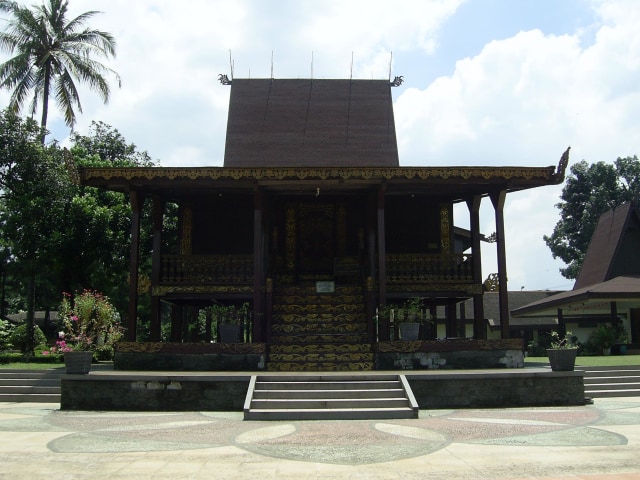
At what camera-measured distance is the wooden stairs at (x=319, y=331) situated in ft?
44.3

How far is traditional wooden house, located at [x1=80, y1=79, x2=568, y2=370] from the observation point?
1447 centimetres

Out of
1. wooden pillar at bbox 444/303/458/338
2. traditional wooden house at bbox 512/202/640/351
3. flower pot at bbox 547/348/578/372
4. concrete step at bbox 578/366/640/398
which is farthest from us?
traditional wooden house at bbox 512/202/640/351

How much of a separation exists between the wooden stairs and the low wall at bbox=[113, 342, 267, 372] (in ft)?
1.60

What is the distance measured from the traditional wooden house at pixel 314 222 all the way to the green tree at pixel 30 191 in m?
6.58

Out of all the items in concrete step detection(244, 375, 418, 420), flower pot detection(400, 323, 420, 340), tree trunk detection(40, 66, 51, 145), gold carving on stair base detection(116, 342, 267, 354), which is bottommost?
concrete step detection(244, 375, 418, 420)

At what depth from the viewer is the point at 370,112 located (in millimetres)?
20719

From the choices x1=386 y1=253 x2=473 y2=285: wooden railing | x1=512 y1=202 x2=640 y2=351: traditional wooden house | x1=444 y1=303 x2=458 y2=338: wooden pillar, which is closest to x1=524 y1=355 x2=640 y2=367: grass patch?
x1=444 y1=303 x2=458 y2=338: wooden pillar

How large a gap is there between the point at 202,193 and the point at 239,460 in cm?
1106

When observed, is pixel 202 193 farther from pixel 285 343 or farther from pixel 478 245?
pixel 478 245

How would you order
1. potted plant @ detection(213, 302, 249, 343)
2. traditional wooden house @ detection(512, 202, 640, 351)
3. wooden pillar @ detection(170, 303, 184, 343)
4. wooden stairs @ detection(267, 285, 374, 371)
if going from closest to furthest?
wooden stairs @ detection(267, 285, 374, 371)
potted plant @ detection(213, 302, 249, 343)
wooden pillar @ detection(170, 303, 184, 343)
traditional wooden house @ detection(512, 202, 640, 351)

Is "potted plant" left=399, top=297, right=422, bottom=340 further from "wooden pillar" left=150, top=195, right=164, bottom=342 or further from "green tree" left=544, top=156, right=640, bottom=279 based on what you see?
"green tree" left=544, top=156, right=640, bottom=279

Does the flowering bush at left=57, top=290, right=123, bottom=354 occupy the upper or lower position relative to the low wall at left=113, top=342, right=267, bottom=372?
upper

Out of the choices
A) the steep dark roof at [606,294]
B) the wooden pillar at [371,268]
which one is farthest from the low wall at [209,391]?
the steep dark roof at [606,294]

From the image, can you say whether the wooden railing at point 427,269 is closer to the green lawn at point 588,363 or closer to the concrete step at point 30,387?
the green lawn at point 588,363
